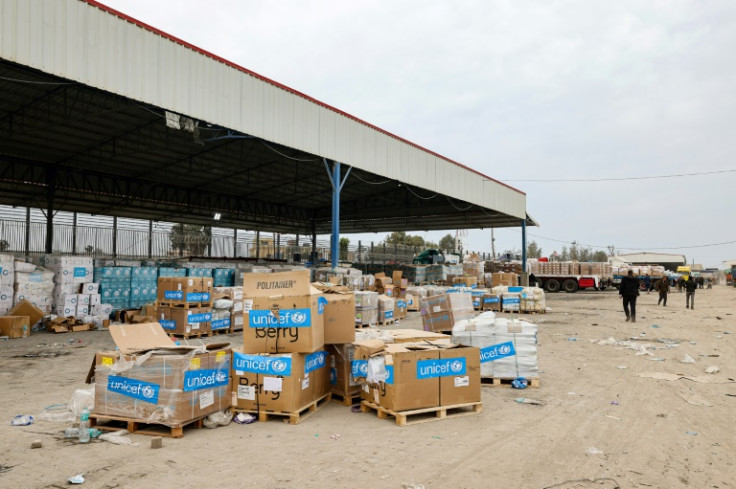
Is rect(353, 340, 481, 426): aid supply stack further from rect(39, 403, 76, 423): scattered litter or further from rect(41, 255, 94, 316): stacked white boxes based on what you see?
rect(41, 255, 94, 316): stacked white boxes

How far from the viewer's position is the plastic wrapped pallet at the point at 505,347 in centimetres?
678

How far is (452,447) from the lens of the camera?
4.35 metres

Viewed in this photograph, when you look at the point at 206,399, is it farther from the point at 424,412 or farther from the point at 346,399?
the point at 424,412

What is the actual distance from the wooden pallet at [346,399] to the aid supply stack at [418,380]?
0.79 ft

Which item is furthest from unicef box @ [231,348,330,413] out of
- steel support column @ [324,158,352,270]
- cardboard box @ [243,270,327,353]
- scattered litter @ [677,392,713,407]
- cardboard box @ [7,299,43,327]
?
steel support column @ [324,158,352,270]

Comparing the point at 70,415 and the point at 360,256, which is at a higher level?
the point at 360,256

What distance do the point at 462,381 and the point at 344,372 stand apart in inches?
58.1

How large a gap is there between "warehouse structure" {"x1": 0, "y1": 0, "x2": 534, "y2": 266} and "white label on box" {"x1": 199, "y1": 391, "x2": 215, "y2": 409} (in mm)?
7864

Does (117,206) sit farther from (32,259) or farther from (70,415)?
(70,415)

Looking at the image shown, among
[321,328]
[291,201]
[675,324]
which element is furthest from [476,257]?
[321,328]

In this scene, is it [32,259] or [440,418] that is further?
[32,259]

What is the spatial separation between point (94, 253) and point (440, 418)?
19.0 metres

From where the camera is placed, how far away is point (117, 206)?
84.8 feet

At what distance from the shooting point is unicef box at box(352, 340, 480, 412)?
5.13 metres
